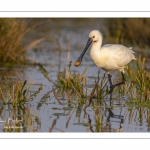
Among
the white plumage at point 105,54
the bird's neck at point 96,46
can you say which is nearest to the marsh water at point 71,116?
the white plumage at point 105,54

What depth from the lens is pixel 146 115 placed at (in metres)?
8.34

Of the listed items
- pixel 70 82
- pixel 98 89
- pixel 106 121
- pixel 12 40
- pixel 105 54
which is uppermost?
pixel 12 40

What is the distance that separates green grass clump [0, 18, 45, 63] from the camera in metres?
13.1

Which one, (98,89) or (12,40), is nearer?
(98,89)

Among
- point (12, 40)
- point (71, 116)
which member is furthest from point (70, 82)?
point (12, 40)

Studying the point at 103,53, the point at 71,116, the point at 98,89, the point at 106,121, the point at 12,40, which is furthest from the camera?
the point at 12,40

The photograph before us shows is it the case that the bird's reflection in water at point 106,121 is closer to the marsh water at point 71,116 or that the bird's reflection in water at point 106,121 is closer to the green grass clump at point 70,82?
the marsh water at point 71,116

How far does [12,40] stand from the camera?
1312 centimetres

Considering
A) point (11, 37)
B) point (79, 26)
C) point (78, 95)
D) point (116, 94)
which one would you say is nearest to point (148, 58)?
point (11, 37)

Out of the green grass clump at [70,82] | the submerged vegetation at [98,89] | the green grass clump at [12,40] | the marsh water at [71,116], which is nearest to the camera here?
the marsh water at [71,116]

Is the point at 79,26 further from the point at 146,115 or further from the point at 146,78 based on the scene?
the point at 146,115

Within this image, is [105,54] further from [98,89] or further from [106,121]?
[106,121]

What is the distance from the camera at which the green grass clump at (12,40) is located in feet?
42.9
